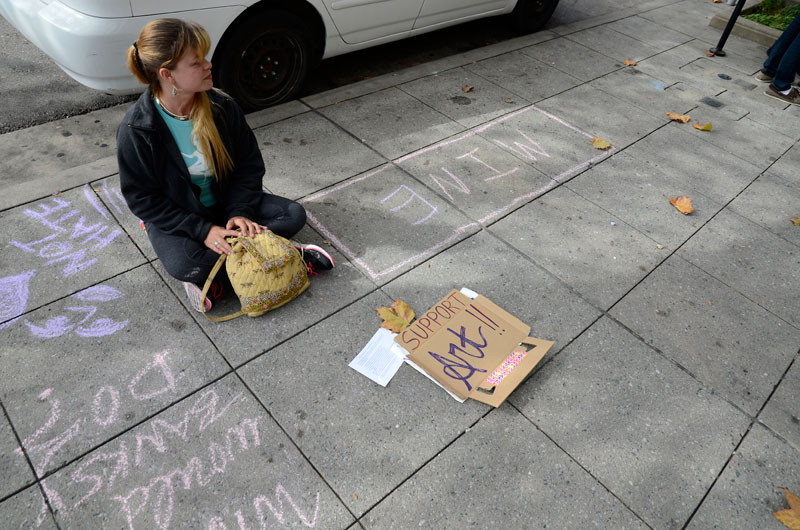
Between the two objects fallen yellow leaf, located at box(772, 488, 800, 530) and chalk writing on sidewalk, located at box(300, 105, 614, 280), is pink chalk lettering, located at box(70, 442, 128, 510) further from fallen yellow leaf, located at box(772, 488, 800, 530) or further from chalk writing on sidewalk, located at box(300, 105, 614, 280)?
fallen yellow leaf, located at box(772, 488, 800, 530)

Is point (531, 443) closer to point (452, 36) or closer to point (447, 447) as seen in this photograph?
point (447, 447)

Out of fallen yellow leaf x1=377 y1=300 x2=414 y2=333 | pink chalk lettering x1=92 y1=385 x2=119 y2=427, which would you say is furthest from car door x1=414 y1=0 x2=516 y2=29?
pink chalk lettering x1=92 y1=385 x2=119 y2=427

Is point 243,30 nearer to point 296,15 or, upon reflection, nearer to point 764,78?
point 296,15

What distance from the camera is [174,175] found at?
2586 millimetres

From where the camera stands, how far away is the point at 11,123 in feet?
13.1

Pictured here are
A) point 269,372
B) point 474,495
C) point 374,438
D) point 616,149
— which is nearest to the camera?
point 474,495

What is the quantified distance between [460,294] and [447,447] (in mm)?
937

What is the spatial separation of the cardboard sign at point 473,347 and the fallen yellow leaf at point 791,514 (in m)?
1.18

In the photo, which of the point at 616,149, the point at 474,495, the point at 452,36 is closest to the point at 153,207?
the point at 474,495

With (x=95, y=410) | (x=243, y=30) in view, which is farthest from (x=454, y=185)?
(x=95, y=410)

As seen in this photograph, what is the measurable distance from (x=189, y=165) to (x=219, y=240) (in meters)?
0.42

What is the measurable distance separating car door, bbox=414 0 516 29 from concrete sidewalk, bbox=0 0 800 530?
0.95 meters

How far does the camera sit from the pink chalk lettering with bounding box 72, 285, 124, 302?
2.74 meters

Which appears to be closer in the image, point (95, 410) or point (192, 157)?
point (95, 410)
